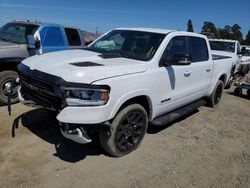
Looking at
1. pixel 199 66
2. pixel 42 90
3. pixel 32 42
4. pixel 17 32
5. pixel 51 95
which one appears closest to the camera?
pixel 51 95

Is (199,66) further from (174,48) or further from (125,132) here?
(125,132)

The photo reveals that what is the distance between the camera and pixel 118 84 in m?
3.60

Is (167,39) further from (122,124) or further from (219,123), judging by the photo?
(219,123)

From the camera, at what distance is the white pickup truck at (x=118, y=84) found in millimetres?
3418

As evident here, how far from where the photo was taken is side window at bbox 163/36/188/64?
4648 millimetres

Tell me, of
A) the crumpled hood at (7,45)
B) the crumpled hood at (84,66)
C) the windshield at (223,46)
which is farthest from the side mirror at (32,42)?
the windshield at (223,46)

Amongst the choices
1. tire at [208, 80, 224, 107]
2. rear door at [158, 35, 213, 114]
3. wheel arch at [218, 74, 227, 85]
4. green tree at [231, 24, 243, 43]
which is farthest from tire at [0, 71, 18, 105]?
green tree at [231, 24, 243, 43]

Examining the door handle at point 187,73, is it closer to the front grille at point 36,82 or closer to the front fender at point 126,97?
the front fender at point 126,97

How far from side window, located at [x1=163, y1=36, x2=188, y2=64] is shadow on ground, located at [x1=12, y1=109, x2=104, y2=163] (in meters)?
1.87

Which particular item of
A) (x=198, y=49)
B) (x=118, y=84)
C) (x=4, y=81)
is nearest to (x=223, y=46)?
(x=198, y=49)

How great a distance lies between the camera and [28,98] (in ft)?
13.7

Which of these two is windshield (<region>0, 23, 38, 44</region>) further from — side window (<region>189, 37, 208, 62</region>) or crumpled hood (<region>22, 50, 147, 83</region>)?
side window (<region>189, 37, 208, 62</region>)

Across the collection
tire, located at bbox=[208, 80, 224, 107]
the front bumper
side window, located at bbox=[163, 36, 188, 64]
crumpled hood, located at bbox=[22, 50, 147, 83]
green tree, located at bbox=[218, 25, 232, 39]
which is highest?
green tree, located at bbox=[218, 25, 232, 39]

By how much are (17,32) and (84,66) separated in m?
4.32
